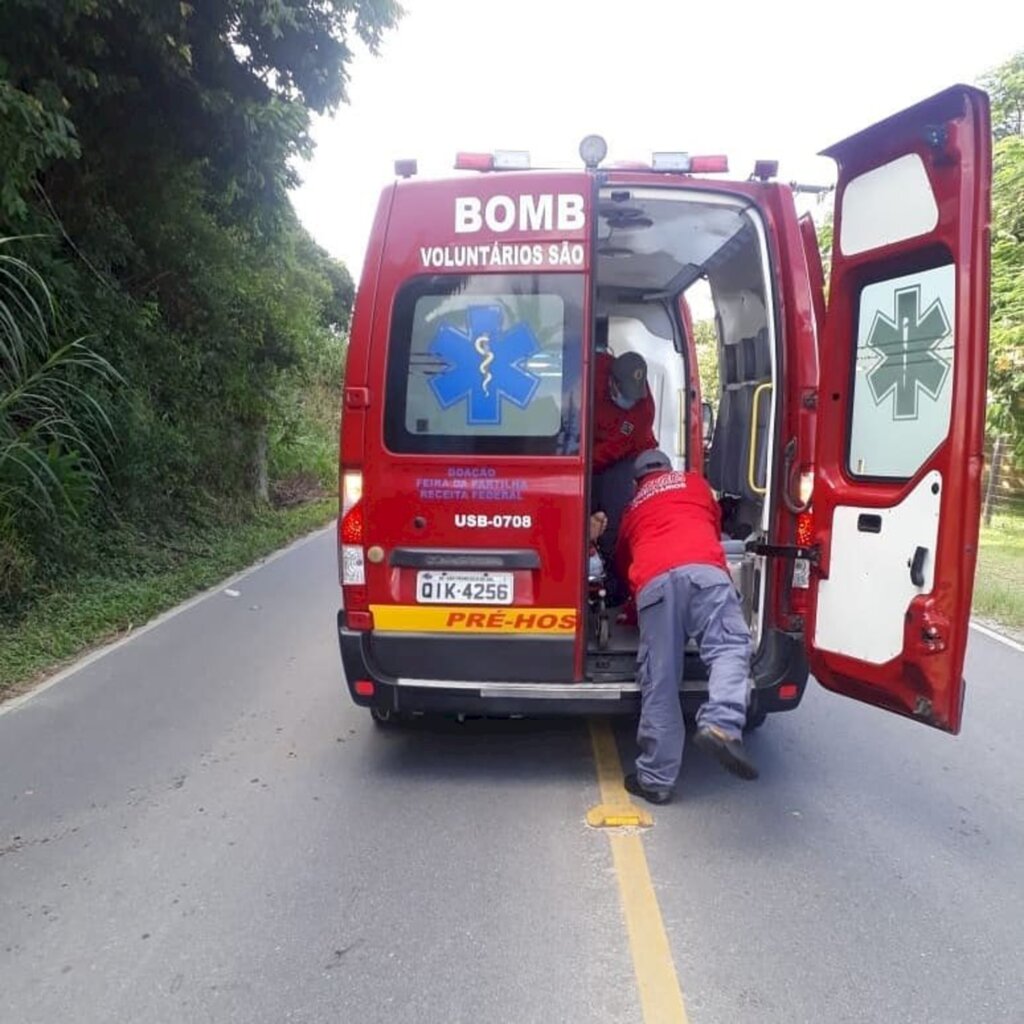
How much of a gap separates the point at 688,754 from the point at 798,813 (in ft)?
2.44

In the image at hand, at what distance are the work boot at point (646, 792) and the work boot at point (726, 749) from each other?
1.42 feet

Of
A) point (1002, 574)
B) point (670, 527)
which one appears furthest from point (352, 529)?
point (1002, 574)

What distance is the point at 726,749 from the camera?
363 cm

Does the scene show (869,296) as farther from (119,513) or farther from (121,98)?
(119,513)

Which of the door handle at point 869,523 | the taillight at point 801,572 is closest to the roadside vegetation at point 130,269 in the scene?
the taillight at point 801,572

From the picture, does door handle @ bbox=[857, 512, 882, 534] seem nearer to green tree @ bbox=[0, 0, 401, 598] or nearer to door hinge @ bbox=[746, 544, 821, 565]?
door hinge @ bbox=[746, 544, 821, 565]

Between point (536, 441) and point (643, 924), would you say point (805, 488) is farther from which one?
point (643, 924)

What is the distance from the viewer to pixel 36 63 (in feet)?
21.5

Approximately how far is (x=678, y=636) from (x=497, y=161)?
2109mm

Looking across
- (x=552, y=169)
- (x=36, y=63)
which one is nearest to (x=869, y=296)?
(x=552, y=169)

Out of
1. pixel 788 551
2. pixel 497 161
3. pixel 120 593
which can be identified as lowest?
pixel 120 593

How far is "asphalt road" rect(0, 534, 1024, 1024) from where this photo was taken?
2.75m

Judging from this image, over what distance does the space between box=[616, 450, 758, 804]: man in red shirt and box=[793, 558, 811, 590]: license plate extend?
27cm

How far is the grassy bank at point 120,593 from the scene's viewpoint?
6.61 m
